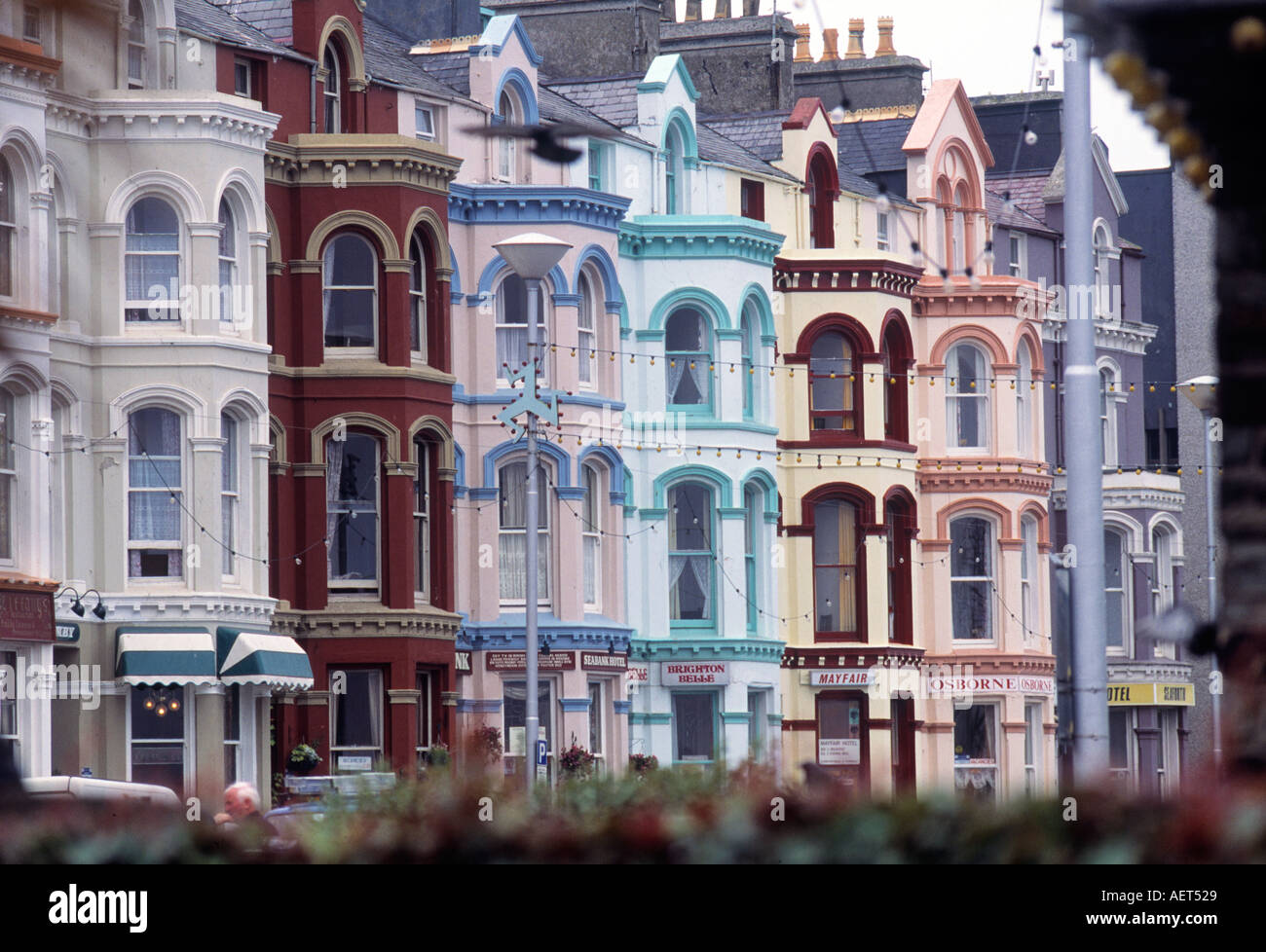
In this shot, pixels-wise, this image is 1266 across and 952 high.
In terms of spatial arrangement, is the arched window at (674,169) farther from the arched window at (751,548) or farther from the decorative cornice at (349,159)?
the decorative cornice at (349,159)

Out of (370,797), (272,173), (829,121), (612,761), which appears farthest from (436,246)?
(370,797)

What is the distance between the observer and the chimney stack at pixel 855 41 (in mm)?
61750

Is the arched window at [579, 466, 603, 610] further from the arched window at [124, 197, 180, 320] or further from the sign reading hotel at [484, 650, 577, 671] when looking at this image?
the arched window at [124, 197, 180, 320]

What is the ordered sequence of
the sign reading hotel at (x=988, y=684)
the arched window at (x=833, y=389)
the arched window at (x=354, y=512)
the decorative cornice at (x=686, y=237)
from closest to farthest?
the arched window at (x=354, y=512), the decorative cornice at (x=686, y=237), the arched window at (x=833, y=389), the sign reading hotel at (x=988, y=684)

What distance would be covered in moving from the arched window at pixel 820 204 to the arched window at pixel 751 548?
632 centimetres

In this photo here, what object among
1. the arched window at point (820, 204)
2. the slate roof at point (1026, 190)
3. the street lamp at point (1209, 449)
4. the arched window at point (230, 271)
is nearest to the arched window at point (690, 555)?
the arched window at point (820, 204)

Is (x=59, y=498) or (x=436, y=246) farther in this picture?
(x=436, y=246)

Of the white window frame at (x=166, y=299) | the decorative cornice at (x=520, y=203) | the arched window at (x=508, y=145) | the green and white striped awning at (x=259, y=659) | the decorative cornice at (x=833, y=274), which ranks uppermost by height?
the arched window at (x=508, y=145)

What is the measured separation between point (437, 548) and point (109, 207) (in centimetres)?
770

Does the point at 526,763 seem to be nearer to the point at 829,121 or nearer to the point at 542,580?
the point at 542,580

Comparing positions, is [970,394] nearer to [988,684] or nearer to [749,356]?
[988,684]

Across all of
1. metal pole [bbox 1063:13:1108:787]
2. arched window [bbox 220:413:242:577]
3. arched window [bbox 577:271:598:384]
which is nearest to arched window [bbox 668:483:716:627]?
arched window [bbox 577:271:598:384]

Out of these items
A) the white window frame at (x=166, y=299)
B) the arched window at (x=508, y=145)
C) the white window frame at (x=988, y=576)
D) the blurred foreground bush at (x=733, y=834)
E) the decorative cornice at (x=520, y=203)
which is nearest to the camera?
the blurred foreground bush at (x=733, y=834)

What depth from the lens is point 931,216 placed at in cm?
5391
